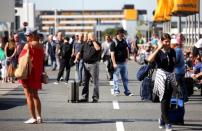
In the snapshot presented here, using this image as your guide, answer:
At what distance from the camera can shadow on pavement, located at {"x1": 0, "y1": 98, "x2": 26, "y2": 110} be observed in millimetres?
17156

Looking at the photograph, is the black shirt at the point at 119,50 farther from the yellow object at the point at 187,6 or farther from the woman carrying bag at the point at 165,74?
the yellow object at the point at 187,6

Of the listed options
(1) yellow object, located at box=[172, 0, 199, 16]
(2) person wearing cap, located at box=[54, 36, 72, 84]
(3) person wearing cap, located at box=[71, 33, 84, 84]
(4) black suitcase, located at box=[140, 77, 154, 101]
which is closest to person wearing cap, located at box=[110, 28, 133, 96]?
(4) black suitcase, located at box=[140, 77, 154, 101]

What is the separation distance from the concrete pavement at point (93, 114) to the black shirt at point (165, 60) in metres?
1.17

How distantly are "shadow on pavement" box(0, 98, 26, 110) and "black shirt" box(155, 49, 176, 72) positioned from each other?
5233 millimetres

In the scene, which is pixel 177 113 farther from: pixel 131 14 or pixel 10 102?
pixel 131 14

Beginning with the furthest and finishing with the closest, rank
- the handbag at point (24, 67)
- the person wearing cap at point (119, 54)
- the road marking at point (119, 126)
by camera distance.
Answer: the person wearing cap at point (119, 54) → the handbag at point (24, 67) → the road marking at point (119, 126)

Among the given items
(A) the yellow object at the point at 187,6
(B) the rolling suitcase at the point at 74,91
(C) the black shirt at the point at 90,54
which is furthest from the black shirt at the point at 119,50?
(A) the yellow object at the point at 187,6

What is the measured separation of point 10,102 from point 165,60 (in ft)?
21.6

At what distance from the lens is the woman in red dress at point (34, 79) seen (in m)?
13.8

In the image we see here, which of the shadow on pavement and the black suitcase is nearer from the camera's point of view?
the black suitcase

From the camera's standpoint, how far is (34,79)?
13.8 meters

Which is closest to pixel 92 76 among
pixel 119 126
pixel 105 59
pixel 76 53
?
pixel 119 126

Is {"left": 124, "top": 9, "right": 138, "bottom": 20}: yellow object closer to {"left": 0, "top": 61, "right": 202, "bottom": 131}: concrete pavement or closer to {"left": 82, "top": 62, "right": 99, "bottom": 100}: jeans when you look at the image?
{"left": 0, "top": 61, "right": 202, "bottom": 131}: concrete pavement

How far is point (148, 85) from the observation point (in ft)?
54.0
